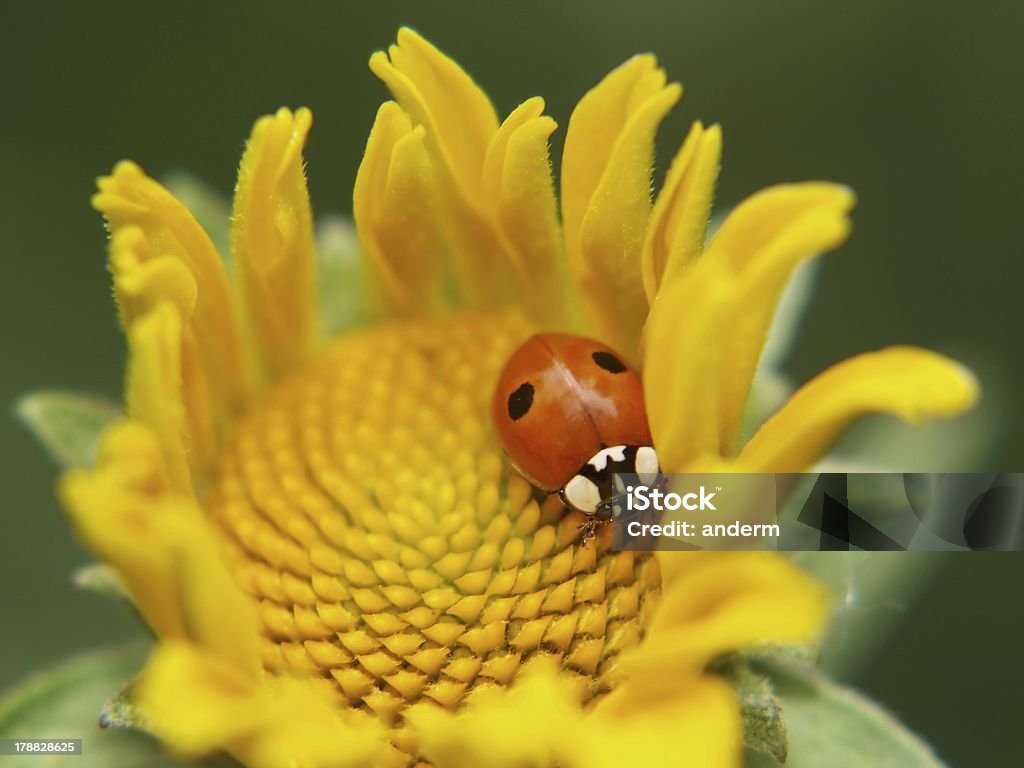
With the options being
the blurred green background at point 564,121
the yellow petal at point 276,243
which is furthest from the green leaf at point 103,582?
the blurred green background at point 564,121

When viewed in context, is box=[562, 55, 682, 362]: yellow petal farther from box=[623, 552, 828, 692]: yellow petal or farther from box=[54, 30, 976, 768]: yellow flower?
box=[623, 552, 828, 692]: yellow petal

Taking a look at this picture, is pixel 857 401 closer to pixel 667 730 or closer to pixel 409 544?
pixel 667 730

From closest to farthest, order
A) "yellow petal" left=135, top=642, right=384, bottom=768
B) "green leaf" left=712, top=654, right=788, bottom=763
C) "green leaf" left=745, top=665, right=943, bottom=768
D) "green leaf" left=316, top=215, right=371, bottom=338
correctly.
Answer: "yellow petal" left=135, top=642, right=384, bottom=768, "green leaf" left=712, top=654, right=788, bottom=763, "green leaf" left=745, top=665, right=943, bottom=768, "green leaf" left=316, top=215, right=371, bottom=338

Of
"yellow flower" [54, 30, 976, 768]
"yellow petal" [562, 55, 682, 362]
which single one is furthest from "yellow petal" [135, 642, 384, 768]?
"yellow petal" [562, 55, 682, 362]

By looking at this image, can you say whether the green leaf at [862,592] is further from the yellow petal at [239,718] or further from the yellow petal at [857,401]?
the yellow petal at [239,718]

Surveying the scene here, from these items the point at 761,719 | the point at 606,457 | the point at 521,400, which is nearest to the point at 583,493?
the point at 606,457

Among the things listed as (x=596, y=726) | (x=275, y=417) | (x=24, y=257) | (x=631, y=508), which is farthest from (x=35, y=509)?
(x=596, y=726)
